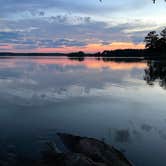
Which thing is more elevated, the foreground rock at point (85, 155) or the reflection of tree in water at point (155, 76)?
the foreground rock at point (85, 155)

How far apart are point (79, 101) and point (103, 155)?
12345mm

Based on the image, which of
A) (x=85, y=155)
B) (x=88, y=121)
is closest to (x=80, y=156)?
(x=85, y=155)

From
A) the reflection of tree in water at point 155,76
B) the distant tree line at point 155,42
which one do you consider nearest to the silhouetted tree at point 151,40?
the distant tree line at point 155,42

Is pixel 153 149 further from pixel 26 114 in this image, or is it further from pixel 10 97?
pixel 10 97

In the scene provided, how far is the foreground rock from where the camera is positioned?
920 centimetres

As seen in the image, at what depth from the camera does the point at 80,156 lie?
938cm

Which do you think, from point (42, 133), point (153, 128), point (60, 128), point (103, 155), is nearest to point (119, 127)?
point (153, 128)

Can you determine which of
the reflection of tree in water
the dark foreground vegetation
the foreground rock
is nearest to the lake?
the dark foreground vegetation

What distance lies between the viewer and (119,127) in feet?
49.3

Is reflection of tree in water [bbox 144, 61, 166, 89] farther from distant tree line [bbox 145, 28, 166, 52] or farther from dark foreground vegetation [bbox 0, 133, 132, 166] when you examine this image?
distant tree line [bbox 145, 28, 166, 52]

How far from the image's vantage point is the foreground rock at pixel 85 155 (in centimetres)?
920

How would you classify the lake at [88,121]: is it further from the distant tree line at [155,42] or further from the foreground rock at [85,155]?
the distant tree line at [155,42]

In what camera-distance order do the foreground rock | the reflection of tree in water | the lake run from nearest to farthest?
1. the foreground rock
2. the lake
3. the reflection of tree in water

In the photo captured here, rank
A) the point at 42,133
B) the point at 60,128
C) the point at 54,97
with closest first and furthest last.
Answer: the point at 42,133, the point at 60,128, the point at 54,97
